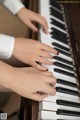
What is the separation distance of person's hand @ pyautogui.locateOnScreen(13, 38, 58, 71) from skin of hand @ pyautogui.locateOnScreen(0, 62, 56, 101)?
0.30 feet

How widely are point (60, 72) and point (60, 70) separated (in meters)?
0.01

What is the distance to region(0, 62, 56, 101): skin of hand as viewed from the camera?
0.79 metres

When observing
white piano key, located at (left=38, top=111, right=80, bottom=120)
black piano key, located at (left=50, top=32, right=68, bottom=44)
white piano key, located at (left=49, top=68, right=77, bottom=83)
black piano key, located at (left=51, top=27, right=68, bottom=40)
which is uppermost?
black piano key, located at (left=51, top=27, right=68, bottom=40)

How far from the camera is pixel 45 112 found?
85cm

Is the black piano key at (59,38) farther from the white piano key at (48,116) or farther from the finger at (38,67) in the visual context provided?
the white piano key at (48,116)

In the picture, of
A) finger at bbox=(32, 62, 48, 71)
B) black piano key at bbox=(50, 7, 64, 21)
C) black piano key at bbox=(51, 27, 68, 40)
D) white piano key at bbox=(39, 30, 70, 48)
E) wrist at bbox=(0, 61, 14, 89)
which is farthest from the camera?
black piano key at bbox=(50, 7, 64, 21)

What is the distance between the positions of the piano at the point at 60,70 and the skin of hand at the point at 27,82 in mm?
61

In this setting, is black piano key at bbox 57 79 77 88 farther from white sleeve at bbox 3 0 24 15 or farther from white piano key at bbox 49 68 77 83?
white sleeve at bbox 3 0 24 15

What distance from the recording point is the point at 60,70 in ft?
3.36

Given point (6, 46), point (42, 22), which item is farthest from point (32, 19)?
point (6, 46)

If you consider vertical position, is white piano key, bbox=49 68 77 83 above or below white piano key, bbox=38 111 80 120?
above

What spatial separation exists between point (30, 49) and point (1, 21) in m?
0.57

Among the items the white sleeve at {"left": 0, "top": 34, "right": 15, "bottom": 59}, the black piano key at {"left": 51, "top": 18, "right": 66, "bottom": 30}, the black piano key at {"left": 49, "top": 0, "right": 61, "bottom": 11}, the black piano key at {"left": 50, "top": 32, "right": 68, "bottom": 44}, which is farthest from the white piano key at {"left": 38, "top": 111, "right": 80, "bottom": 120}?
the black piano key at {"left": 49, "top": 0, "right": 61, "bottom": 11}

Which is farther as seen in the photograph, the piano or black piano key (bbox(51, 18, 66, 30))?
black piano key (bbox(51, 18, 66, 30))
